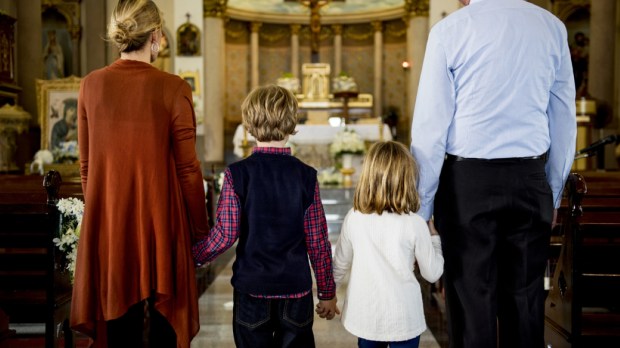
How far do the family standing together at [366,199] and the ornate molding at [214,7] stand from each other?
12.1 m

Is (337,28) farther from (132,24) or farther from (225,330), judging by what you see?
(132,24)

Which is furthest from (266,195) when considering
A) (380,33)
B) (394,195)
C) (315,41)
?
(380,33)

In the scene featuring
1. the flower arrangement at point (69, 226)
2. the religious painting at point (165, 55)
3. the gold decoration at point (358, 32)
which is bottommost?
the flower arrangement at point (69, 226)

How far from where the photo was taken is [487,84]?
2074mm

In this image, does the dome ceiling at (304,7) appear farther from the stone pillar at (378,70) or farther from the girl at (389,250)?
the girl at (389,250)

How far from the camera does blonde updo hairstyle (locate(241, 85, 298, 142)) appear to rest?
2.14 metres

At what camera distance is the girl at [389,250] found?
216 centimetres

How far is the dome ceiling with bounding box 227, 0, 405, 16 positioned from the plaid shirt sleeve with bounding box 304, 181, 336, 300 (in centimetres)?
1366

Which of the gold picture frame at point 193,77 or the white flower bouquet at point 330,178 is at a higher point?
the gold picture frame at point 193,77

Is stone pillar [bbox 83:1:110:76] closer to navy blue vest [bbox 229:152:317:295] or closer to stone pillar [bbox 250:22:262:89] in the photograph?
stone pillar [bbox 250:22:262:89]

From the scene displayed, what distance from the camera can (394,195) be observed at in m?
2.15

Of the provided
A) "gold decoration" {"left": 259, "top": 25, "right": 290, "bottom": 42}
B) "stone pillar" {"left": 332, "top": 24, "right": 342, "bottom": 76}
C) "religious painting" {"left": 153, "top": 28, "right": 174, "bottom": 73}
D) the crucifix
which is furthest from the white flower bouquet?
"gold decoration" {"left": 259, "top": 25, "right": 290, "bottom": 42}

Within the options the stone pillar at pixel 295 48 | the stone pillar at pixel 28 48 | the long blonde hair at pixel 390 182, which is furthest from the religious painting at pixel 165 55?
the long blonde hair at pixel 390 182

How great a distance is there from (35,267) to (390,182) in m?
2.38
